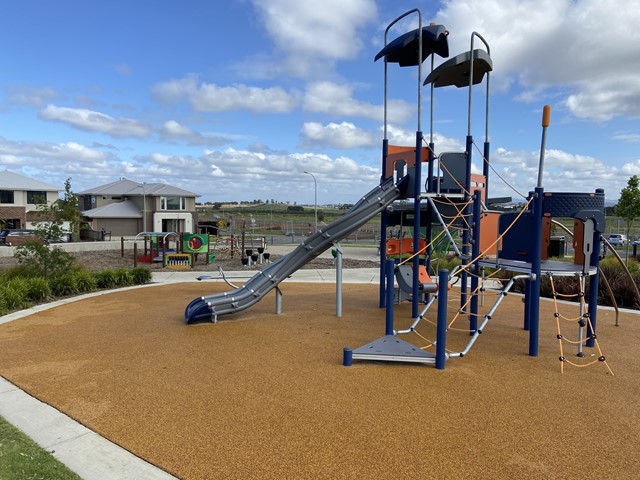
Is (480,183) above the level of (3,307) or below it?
above

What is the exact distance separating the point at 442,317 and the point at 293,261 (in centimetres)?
429

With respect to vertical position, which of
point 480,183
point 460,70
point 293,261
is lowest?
point 293,261

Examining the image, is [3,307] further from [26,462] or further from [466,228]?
[466,228]

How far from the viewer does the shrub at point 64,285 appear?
12.2m

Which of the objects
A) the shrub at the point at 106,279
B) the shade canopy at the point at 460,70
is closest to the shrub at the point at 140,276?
the shrub at the point at 106,279

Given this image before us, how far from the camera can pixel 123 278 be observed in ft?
47.5

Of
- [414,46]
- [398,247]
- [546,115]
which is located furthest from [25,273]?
[546,115]

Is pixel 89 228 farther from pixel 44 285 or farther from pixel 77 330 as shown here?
pixel 77 330

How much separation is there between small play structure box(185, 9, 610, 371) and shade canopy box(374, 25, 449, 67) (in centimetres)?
2

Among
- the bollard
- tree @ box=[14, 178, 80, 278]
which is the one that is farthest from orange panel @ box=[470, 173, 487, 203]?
tree @ box=[14, 178, 80, 278]

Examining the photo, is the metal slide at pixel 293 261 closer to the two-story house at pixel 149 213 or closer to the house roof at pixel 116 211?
the two-story house at pixel 149 213

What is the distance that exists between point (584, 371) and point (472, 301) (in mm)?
2316

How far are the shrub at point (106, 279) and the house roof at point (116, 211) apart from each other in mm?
38821

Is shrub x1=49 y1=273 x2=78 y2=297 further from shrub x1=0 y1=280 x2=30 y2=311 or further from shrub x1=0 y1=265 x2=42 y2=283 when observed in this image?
shrub x1=0 y1=280 x2=30 y2=311
